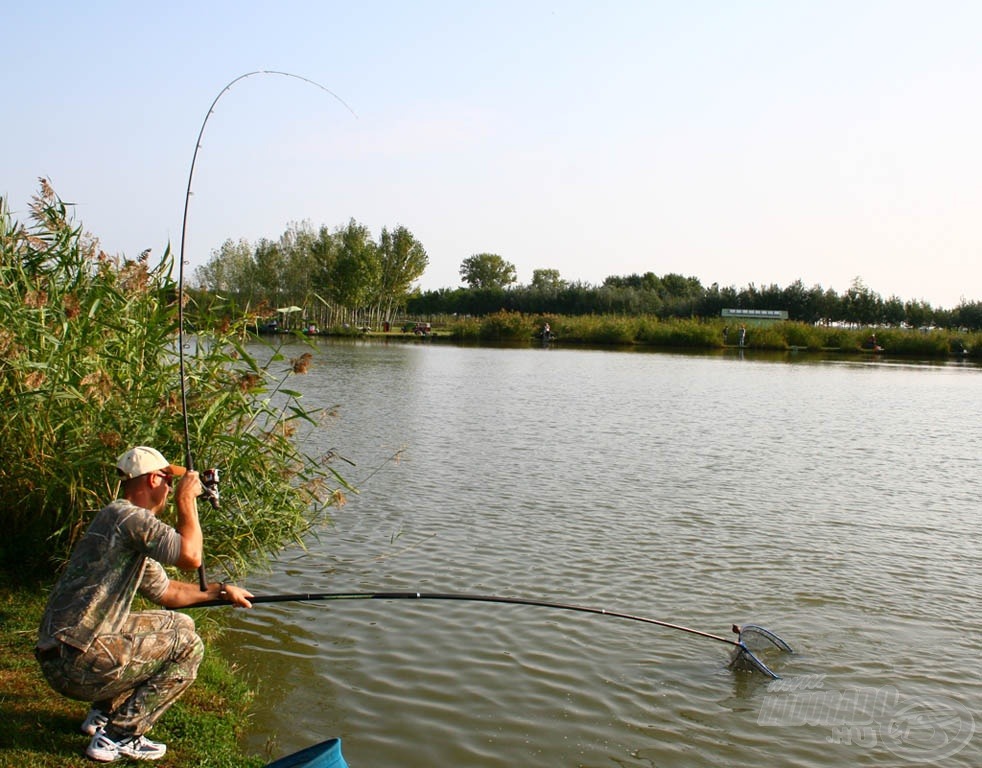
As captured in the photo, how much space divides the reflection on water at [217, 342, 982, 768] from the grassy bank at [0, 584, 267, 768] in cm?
31

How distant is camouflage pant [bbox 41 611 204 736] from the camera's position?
13.7ft

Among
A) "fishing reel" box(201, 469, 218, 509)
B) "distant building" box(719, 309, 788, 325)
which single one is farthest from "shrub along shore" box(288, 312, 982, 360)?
"fishing reel" box(201, 469, 218, 509)

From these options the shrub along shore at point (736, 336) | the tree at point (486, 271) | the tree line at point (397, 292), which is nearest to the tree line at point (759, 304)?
the tree line at point (397, 292)

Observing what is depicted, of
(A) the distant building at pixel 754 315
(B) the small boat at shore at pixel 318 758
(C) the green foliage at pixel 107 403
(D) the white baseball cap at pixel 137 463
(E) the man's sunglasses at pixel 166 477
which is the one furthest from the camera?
(A) the distant building at pixel 754 315

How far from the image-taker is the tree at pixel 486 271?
162 meters

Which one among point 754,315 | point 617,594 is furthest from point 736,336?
point 617,594

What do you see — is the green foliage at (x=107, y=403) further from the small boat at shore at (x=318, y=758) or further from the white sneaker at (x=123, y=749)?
the small boat at shore at (x=318, y=758)

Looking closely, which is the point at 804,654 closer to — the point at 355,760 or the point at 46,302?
the point at 355,760

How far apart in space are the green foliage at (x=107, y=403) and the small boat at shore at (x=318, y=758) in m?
2.90

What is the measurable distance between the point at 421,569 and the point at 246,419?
2883 mm

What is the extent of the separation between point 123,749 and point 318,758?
1.09 m

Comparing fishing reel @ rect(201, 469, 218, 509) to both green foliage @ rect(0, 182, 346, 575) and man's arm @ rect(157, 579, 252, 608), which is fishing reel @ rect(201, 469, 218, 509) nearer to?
man's arm @ rect(157, 579, 252, 608)

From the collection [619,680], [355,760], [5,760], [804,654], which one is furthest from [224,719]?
[804,654]

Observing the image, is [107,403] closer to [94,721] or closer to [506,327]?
[94,721]
